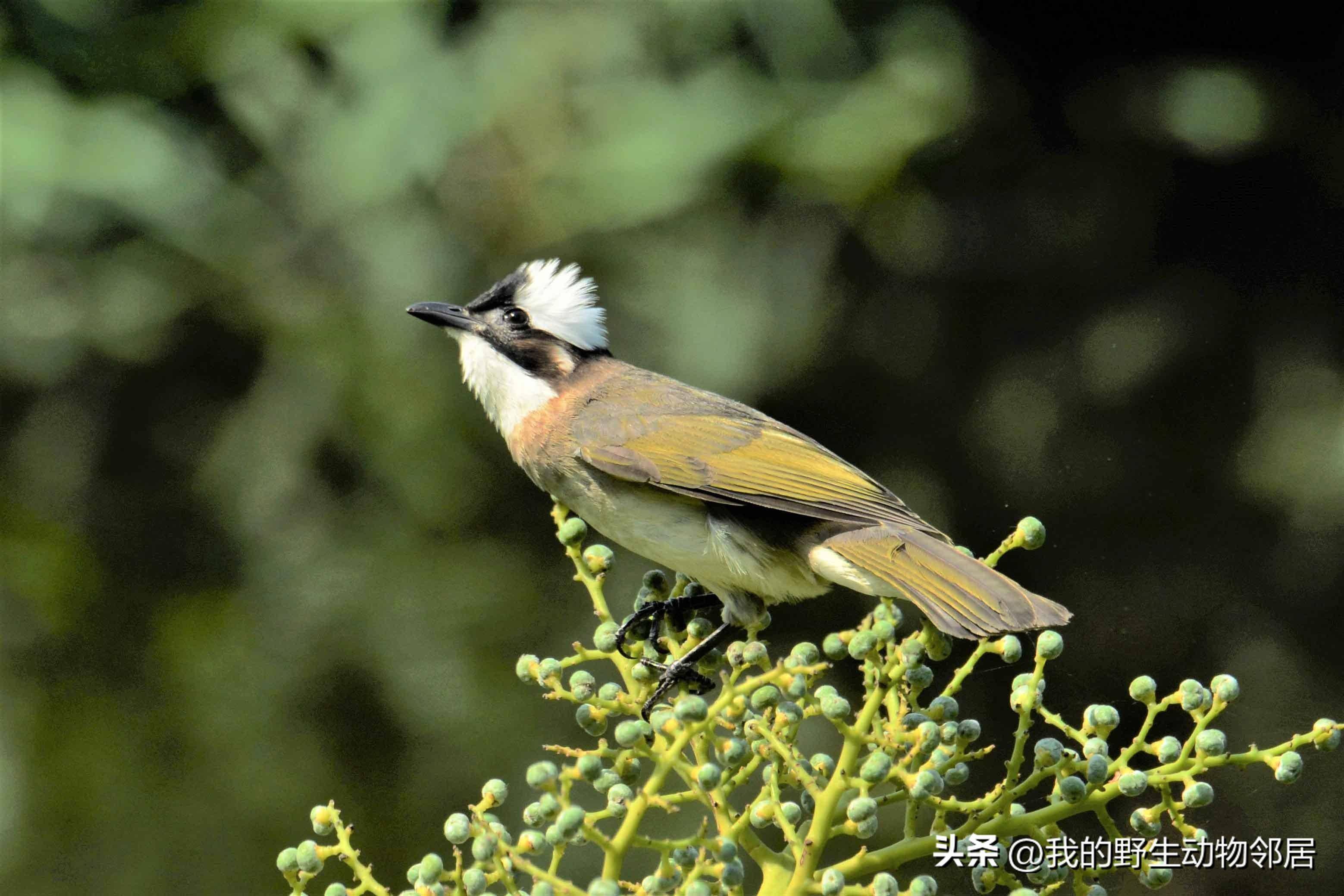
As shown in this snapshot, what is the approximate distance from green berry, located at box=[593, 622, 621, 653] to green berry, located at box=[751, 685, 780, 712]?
0.75 ft

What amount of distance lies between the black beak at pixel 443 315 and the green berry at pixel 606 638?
3.47 feet

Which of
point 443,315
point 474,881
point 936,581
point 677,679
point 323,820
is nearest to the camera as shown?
point 474,881

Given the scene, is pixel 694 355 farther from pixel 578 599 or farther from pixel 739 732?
pixel 739 732

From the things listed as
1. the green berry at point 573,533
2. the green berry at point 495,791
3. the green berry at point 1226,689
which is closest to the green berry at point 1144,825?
the green berry at point 1226,689

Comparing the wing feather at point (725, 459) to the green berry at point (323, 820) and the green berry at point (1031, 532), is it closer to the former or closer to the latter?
the green berry at point (1031, 532)

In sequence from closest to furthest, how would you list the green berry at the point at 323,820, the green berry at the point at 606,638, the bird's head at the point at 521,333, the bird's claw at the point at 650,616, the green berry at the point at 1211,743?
1. the green berry at the point at 1211,743
2. the green berry at the point at 323,820
3. the green berry at the point at 606,638
4. the bird's claw at the point at 650,616
5. the bird's head at the point at 521,333

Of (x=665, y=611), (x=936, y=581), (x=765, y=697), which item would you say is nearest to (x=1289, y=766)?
(x=765, y=697)

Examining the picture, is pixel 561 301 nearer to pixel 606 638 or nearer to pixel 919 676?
pixel 606 638

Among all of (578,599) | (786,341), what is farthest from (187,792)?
(786,341)

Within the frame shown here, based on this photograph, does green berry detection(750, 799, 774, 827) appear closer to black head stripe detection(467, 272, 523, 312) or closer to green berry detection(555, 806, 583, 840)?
green berry detection(555, 806, 583, 840)

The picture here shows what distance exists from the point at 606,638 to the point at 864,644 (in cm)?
32

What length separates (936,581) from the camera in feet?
5.96

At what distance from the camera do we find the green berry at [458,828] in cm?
123

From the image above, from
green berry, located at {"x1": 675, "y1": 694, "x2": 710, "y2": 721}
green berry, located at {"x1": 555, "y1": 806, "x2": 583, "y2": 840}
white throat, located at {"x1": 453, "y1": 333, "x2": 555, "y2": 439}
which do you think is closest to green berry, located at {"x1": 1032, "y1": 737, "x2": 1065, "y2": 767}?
green berry, located at {"x1": 675, "y1": 694, "x2": 710, "y2": 721}
